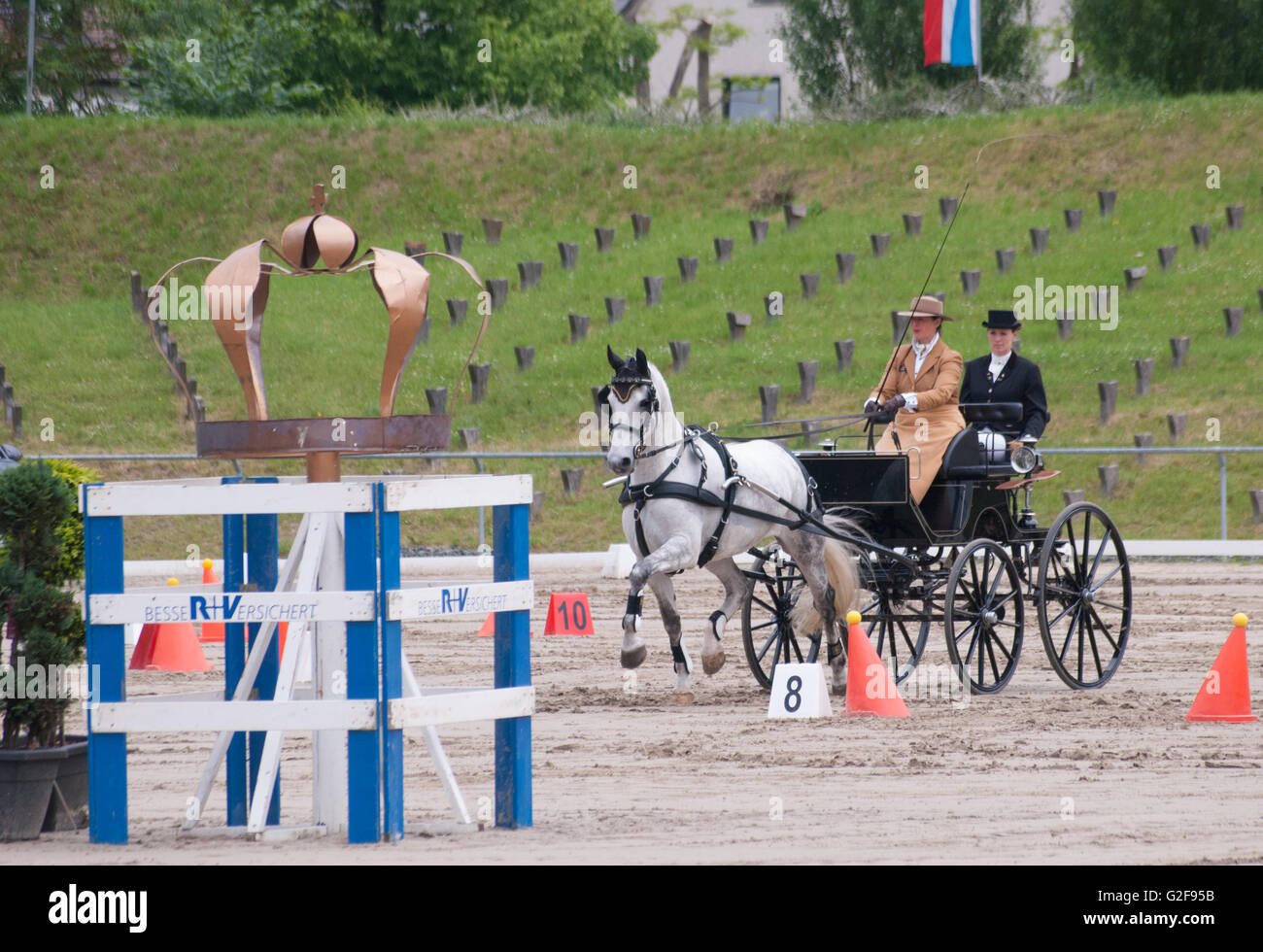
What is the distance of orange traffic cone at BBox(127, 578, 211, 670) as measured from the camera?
1219 cm

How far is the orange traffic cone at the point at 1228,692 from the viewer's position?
372 inches

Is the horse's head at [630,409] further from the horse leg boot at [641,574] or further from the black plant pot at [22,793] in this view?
the black plant pot at [22,793]

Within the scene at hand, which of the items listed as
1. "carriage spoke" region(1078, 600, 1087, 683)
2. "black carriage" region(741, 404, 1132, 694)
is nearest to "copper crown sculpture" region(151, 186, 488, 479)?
"black carriage" region(741, 404, 1132, 694)

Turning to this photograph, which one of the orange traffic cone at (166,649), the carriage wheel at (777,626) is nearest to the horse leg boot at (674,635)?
the carriage wheel at (777,626)

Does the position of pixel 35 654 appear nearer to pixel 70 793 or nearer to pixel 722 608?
pixel 70 793

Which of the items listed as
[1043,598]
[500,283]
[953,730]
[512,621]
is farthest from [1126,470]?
[512,621]

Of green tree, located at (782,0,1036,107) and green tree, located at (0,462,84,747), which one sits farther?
green tree, located at (782,0,1036,107)

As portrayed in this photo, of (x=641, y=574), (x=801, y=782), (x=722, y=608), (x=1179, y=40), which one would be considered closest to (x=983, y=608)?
(x=722, y=608)

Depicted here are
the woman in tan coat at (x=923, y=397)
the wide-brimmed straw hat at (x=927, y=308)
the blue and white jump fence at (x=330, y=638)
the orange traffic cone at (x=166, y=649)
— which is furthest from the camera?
the orange traffic cone at (x=166, y=649)

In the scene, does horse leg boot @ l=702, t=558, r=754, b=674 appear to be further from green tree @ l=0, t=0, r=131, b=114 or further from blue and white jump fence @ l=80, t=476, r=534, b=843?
green tree @ l=0, t=0, r=131, b=114

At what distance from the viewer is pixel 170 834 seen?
666 centimetres

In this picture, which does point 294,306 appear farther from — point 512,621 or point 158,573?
point 512,621

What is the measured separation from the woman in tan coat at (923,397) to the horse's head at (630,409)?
1.57 metres

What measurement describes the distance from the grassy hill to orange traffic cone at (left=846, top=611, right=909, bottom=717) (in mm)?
10689
